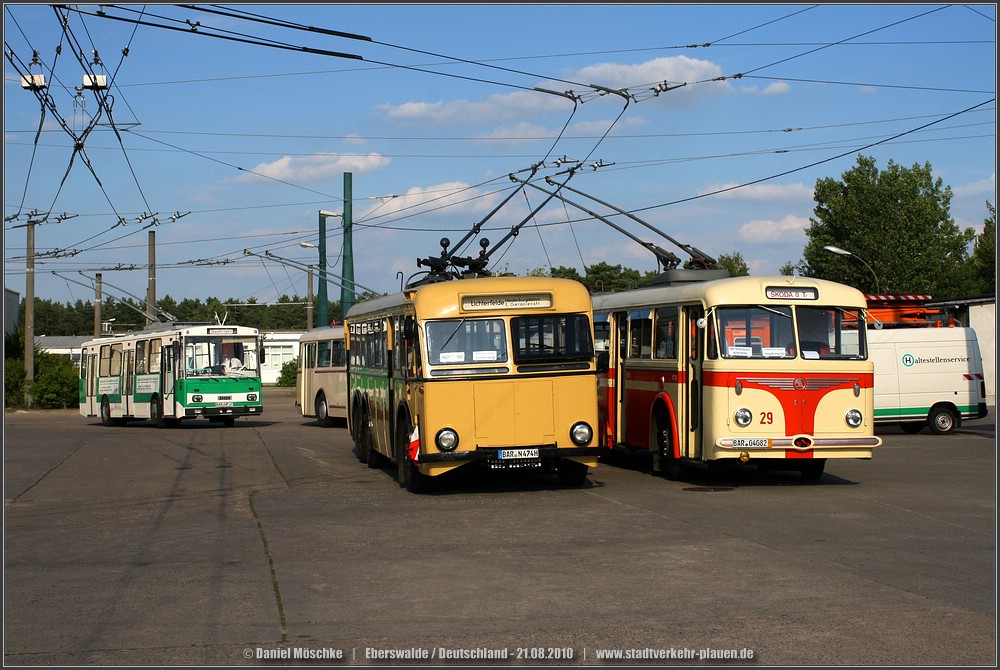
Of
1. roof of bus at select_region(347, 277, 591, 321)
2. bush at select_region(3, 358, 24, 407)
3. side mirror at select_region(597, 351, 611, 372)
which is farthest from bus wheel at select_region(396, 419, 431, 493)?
bush at select_region(3, 358, 24, 407)

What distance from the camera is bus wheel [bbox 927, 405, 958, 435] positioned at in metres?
28.9

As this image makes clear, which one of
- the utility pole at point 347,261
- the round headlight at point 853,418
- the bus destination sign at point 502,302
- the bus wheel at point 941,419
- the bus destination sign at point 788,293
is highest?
the utility pole at point 347,261

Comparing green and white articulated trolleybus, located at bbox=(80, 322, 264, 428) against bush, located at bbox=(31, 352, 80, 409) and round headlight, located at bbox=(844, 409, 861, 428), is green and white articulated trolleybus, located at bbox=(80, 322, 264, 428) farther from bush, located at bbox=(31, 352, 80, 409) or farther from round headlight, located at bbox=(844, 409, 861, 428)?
round headlight, located at bbox=(844, 409, 861, 428)

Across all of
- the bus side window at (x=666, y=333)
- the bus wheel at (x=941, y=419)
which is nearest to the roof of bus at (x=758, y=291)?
the bus side window at (x=666, y=333)

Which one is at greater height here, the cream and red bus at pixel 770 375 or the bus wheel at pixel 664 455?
the cream and red bus at pixel 770 375

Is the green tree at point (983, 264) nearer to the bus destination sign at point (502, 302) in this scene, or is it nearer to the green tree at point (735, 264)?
the green tree at point (735, 264)

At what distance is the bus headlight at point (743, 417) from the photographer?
52.4 ft

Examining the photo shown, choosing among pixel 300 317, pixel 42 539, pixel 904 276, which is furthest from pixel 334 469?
pixel 300 317

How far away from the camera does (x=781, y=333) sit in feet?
53.6

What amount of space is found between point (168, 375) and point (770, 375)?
2562cm

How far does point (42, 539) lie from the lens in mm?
12633

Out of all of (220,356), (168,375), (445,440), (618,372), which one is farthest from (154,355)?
(445,440)

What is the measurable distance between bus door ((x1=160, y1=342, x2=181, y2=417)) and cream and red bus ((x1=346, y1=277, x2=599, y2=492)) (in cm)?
2180

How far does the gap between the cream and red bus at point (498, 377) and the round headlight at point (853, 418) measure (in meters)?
3.59
